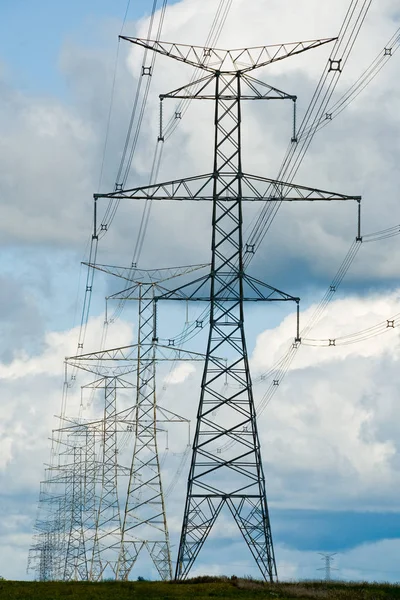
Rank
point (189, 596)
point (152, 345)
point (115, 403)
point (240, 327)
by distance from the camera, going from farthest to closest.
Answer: point (115, 403)
point (152, 345)
point (240, 327)
point (189, 596)

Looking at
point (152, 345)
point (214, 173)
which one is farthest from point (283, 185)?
point (152, 345)

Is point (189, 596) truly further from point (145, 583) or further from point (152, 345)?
point (152, 345)

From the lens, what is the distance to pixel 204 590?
2484 inches

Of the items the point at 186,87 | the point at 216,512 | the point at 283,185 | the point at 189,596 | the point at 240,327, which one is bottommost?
the point at 189,596

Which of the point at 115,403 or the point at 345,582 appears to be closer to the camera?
the point at 345,582

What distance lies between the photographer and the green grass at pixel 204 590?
61.1m

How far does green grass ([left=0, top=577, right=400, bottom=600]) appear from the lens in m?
61.1

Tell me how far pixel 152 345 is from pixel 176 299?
32543 millimetres

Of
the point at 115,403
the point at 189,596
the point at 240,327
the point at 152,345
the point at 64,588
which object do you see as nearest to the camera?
the point at 189,596

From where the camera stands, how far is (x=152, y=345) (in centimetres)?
10500

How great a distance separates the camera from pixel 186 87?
73.2 metres

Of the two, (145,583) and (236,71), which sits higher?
(236,71)

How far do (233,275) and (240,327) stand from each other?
325 cm

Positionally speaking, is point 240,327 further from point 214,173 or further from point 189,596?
point 189,596
